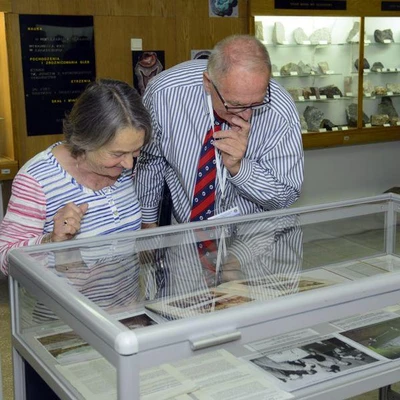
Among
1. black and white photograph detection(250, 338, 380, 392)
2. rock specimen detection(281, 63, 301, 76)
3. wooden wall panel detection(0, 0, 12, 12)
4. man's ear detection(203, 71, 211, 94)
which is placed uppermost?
wooden wall panel detection(0, 0, 12, 12)

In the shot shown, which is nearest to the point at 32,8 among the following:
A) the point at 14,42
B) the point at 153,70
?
the point at 14,42

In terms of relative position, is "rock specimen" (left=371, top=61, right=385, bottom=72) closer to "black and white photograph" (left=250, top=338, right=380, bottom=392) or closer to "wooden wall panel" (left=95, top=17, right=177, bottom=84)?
"wooden wall panel" (left=95, top=17, right=177, bottom=84)

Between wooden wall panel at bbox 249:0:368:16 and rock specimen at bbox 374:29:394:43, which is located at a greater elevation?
wooden wall panel at bbox 249:0:368:16

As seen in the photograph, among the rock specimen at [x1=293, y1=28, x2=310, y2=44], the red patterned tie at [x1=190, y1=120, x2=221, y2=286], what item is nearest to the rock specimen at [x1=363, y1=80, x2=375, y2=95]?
the rock specimen at [x1=293, y1=28, x2=310, y2=44]

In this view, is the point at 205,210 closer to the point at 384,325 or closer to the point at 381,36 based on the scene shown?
the point at 384,325

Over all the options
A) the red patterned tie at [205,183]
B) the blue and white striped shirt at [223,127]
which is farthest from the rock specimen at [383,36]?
the red patterned tie at [205,183]

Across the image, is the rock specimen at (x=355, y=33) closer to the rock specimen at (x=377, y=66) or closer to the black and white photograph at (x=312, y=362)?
the rock specimen at (x=377, y=66)

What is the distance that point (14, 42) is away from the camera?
5.04 meters

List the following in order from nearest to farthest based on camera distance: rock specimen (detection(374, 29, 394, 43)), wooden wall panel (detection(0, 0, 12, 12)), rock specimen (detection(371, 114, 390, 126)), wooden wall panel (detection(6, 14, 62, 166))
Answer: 1. wooden wall panel (detection(0, 0, 12, 12))
2. wooden wall panel (detection(6, 14, 62, 166))
3. rock specimen (detection(374, 29, 394, 43))
4. rock specimen (detection(371, 114, 390, 126))

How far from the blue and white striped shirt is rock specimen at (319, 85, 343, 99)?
4.55 m

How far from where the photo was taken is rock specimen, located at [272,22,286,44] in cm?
676

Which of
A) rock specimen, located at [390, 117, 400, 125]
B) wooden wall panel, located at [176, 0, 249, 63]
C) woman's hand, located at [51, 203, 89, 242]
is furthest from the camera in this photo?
rock specimen, located at [390, 117, 400, 125]

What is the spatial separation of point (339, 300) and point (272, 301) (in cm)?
17

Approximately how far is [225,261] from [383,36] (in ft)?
20.4
